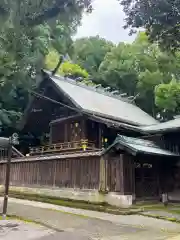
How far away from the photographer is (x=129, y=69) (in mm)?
35562

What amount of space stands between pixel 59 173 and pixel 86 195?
2427mm

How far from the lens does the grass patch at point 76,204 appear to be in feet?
35.1

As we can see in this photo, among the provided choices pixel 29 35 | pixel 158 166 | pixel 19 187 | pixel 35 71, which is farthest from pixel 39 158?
pixel 35 71

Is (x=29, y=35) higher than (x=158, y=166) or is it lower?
higher

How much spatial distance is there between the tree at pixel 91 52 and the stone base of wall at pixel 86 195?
30526mm

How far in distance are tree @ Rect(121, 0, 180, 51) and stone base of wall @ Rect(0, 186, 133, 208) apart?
633 centimetres

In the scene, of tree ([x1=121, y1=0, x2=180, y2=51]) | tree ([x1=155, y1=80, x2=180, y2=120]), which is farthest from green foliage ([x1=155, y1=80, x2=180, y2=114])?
tree ([x1=121, y1=0, x2=180, y2=51])

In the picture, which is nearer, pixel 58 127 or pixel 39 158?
pixel 39 158

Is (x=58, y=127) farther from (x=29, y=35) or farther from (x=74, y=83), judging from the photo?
(x=29, y=35)

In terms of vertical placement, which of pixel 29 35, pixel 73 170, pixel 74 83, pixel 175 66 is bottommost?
pixel 73 170

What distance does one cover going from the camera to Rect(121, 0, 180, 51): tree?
7.84m

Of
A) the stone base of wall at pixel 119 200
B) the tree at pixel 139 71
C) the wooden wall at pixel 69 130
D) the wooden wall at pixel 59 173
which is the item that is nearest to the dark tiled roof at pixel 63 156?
the wooden wall at pixel 59 173

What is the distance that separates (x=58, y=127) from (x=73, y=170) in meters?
7.29

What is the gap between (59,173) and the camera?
1489 centimetres
